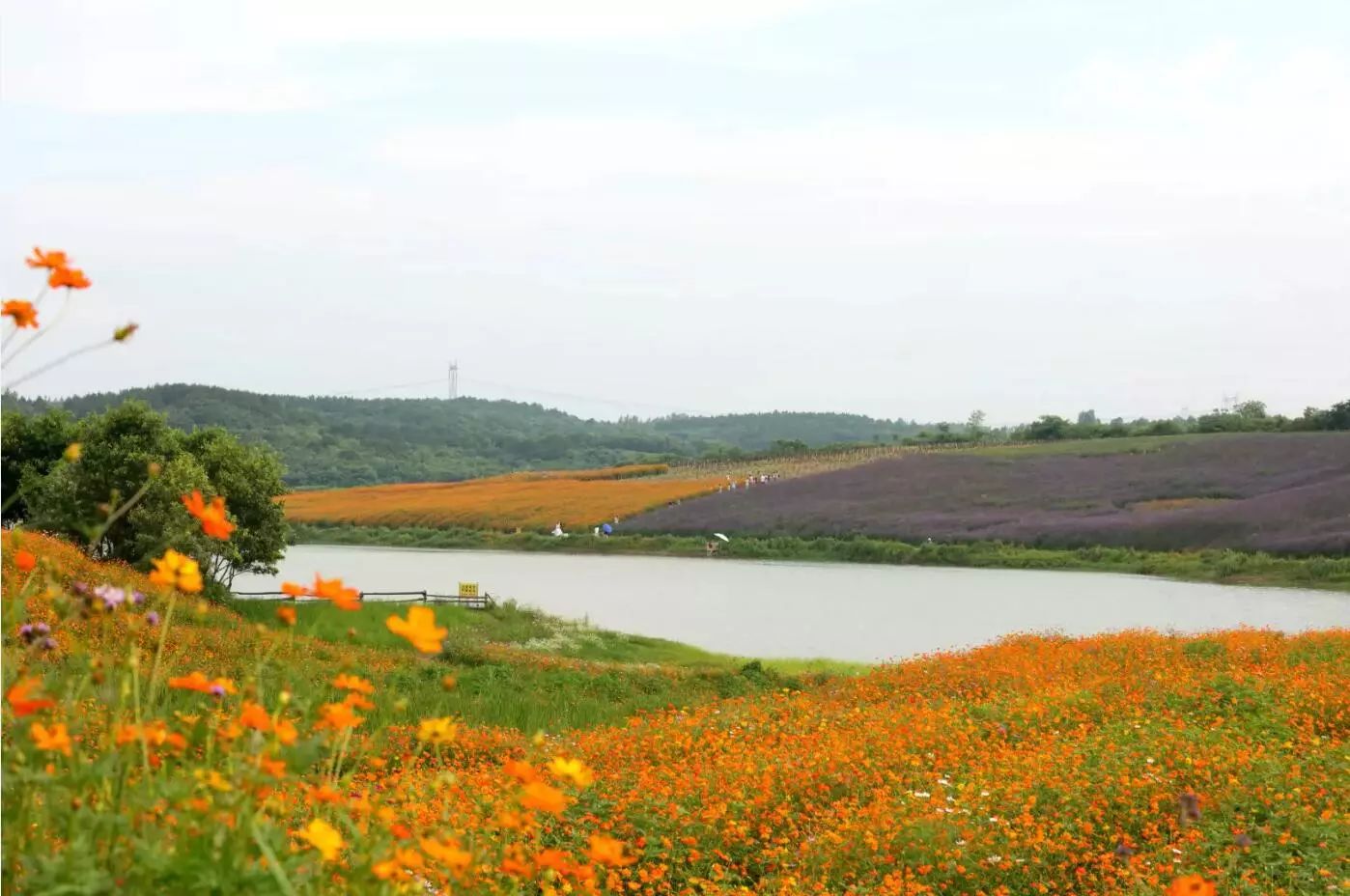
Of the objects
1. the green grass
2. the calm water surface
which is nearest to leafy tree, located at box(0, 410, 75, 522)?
the calm water surface

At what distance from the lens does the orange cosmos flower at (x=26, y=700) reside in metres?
2.51

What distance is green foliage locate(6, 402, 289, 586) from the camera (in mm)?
26094

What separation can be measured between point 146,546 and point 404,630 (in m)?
26.6

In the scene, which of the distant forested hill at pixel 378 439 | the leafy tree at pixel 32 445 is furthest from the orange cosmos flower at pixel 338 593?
the distant forested hill at pixel 378 439

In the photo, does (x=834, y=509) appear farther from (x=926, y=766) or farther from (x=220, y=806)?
(x=220, y=806)

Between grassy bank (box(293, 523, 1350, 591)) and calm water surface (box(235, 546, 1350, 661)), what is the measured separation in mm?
2017

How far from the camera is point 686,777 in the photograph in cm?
898

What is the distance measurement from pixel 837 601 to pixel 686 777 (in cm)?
2403

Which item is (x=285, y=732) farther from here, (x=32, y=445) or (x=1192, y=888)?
(x=32, y=445)

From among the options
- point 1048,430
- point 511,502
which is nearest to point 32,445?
point 511,502

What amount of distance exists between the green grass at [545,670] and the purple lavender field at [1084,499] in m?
21.2

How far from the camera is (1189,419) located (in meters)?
71.6

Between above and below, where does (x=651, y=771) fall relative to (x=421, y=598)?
above

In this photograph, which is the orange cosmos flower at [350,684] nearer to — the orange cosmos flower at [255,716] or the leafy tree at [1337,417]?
the orange cosmos flower at [255,716]
